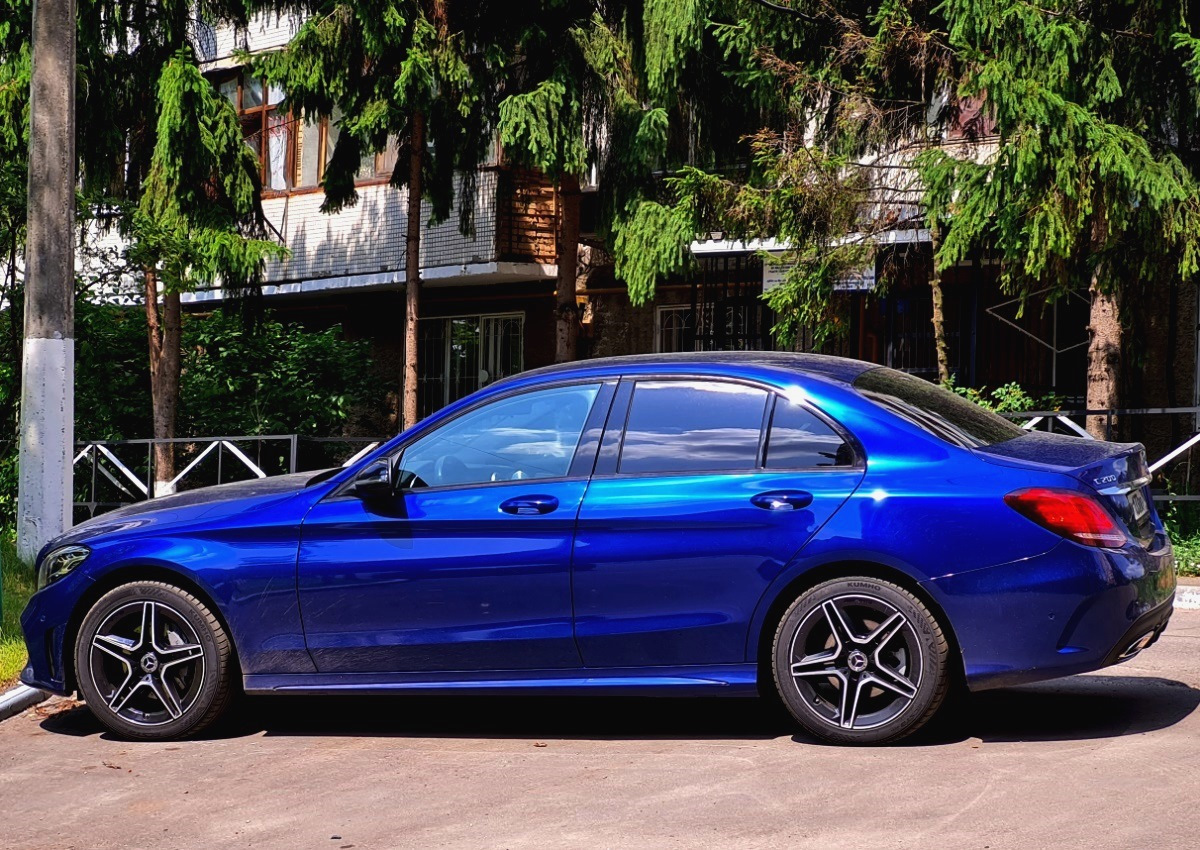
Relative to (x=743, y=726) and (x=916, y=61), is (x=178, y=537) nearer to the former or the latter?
(x=743, y=726)

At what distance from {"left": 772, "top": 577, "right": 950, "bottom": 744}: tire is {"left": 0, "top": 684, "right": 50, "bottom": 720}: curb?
3879 millimetres

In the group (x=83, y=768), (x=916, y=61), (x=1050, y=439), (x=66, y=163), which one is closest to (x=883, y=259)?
(x=916, y=61)

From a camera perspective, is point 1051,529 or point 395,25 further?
point 395,25

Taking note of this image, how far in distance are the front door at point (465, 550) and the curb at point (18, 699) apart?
6.78 feet

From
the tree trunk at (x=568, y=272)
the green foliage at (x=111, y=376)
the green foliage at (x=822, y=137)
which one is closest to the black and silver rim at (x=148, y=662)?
the green foliage at (x=822, y=137)

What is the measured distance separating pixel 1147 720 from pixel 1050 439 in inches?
48.4

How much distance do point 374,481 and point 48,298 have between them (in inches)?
227

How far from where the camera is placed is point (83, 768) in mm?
6664

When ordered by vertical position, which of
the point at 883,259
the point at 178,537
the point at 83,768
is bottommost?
the point at 83,768

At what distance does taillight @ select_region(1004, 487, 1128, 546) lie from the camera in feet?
19.6

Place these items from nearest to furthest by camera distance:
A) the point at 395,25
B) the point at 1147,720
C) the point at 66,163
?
1. the point at 1147,720
2. the point at 66,163
3. the point at 395,25

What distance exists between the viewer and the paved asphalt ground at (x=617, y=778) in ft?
17.0

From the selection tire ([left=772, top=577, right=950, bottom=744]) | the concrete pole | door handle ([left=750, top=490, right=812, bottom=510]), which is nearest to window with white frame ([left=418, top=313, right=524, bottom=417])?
the concrete pole

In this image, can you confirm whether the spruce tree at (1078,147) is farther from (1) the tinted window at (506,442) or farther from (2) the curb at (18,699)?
(2) the curb at (18,699)
